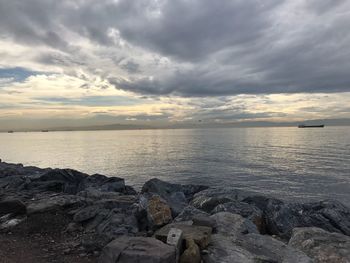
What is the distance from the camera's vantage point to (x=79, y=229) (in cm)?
1225

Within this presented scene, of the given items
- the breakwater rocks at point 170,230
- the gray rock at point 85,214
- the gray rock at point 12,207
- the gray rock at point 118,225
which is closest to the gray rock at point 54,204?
the breakwater rocks at point 170,230

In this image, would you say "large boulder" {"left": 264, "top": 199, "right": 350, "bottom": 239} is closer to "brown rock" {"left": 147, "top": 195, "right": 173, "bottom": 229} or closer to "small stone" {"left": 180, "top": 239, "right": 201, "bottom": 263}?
"brown rock" {"left": 147, "top": 195, "right": 173, "bottom": 229}

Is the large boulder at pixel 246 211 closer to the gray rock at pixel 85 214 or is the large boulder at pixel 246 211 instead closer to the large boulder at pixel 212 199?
the large boulder at pixel 212 199

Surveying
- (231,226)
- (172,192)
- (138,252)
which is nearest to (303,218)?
A: (231,226)

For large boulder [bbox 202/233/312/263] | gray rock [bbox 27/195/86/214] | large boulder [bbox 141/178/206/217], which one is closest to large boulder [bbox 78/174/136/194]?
large boulder [bbox 141/178/206/217]

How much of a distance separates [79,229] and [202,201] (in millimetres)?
8610

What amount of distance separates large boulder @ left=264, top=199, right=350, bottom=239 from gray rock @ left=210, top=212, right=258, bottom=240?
9.88ft

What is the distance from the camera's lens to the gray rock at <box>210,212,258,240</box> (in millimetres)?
10892

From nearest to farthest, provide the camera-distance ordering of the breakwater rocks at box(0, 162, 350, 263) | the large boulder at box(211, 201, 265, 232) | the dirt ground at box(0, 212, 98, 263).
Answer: the breakwater rocks at box(0, 162, 350, 263), the dirt ground at box(0, 212, 98, 263), the large boulder at box(211, 201, 265, 232)

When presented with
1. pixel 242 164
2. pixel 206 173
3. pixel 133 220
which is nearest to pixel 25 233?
pixel 133 220

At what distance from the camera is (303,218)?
16.3 m

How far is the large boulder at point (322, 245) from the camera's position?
31.4 feet

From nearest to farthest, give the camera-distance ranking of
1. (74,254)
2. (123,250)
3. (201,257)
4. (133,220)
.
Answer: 1. (123,250)
2. (201,257)
3. (74,254)
4. (133,220)

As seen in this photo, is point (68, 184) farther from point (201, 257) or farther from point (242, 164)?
point (242, 164)
